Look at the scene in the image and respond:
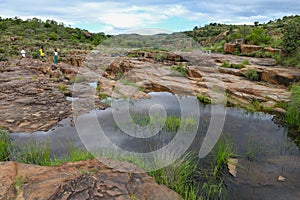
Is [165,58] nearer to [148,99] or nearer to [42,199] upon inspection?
[148,99]

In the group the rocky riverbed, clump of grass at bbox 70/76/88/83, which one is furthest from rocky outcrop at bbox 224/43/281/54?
clump of grass at bbox 70/76/88/83

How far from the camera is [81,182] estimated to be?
330cm

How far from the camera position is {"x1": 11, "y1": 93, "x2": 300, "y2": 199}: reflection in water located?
13.9ft

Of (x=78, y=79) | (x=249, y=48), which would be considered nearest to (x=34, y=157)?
(x=78, y=79)

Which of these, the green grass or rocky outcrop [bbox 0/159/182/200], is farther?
the green grass

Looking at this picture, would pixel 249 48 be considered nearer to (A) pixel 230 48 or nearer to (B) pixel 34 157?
(A) pixel 230 48

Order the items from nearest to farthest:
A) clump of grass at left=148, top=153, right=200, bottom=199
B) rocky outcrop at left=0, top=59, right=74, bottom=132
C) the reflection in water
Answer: clump of grass at left=148, top=153, right=200, bottom=199, the reflection in water, rocky outcrop at left=0, top=59, right=74, bottom=132

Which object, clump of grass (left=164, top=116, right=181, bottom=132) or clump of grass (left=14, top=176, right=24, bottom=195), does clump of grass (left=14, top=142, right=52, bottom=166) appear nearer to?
clump of grass (left=14, top=176, right=24, bottom=195)

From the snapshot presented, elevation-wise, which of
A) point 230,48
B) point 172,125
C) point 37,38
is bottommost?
point 172,125

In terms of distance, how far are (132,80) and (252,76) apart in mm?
6318

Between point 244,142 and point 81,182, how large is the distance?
4217 mm

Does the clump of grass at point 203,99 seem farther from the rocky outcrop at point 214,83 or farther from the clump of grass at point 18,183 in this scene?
the clump of grass at point 18,183

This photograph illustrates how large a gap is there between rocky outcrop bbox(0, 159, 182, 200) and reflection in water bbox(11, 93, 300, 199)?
1.45 metres

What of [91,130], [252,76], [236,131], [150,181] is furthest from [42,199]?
[252,76]
